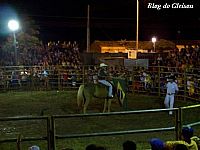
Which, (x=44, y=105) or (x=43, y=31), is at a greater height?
(x=43, y=31)

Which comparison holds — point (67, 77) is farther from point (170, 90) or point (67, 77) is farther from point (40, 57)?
point (170, 90)

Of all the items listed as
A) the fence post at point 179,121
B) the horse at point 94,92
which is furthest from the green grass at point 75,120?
the fence post at point 179,121

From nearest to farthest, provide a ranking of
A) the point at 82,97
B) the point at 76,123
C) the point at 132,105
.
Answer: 1. the point at 76,123
2. the point at 82,97
3. the point at 132,105

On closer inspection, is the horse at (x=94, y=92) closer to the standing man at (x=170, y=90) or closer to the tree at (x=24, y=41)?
the standing man at (x=170, y=90)

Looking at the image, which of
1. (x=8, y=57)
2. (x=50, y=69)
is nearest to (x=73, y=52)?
(x=8, y=57)

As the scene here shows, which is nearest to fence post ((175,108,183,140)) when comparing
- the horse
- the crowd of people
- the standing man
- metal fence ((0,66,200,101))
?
the horse

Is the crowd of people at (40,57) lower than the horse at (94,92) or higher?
higher

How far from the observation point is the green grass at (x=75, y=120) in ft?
37.2

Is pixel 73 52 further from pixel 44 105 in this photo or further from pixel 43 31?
pixel 43 31

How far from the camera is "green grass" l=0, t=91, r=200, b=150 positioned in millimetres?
11344

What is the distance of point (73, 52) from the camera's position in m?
31.2

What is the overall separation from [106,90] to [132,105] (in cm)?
253

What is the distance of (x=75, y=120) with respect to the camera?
47.5ft

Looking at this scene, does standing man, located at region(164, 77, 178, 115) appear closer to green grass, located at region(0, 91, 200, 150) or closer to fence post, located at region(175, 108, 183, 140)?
green grass, located at region(0, 91, 200, 150)
